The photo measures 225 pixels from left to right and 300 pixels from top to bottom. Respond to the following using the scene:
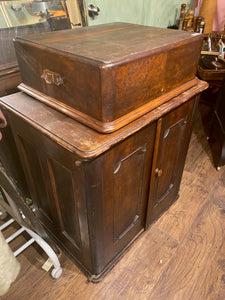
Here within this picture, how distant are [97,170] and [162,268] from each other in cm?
94

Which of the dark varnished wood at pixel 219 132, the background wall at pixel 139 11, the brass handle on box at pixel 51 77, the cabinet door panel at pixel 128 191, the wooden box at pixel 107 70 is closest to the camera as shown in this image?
the wooden box at pixel 107 70

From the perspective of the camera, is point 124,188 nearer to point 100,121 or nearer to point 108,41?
point 100,121

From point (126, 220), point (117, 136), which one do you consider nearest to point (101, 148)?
point (117, 136)

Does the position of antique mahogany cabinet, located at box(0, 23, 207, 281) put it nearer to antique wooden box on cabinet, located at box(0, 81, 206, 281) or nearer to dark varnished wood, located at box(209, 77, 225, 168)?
antique wooden box on cabinet, located at box(0, 81, 206, 281)

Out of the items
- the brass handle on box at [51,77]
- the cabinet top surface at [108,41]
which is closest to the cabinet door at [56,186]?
the brass handle on box at [51,77]

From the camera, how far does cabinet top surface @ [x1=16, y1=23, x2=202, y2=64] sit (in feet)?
2.63

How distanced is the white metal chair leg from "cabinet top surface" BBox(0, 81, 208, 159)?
732 mm

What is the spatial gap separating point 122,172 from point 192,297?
0.88 meters

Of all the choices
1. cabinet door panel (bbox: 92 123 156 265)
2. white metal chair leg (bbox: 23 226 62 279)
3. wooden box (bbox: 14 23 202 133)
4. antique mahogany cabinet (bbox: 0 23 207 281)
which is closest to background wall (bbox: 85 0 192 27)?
antique mahogany cabinet (bbox: 0 23 207 281)

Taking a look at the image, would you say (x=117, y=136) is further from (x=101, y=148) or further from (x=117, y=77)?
(x=117, y=77)

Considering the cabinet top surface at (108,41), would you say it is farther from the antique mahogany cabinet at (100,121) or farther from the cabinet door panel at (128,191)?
the cabinet door panel at (128,191)

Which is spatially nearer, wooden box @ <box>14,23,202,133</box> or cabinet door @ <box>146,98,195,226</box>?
wooden box @ <box>14,23,202,133</box>

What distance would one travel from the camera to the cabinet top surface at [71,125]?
2.60ft

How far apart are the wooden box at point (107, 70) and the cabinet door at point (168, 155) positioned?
157 mm
